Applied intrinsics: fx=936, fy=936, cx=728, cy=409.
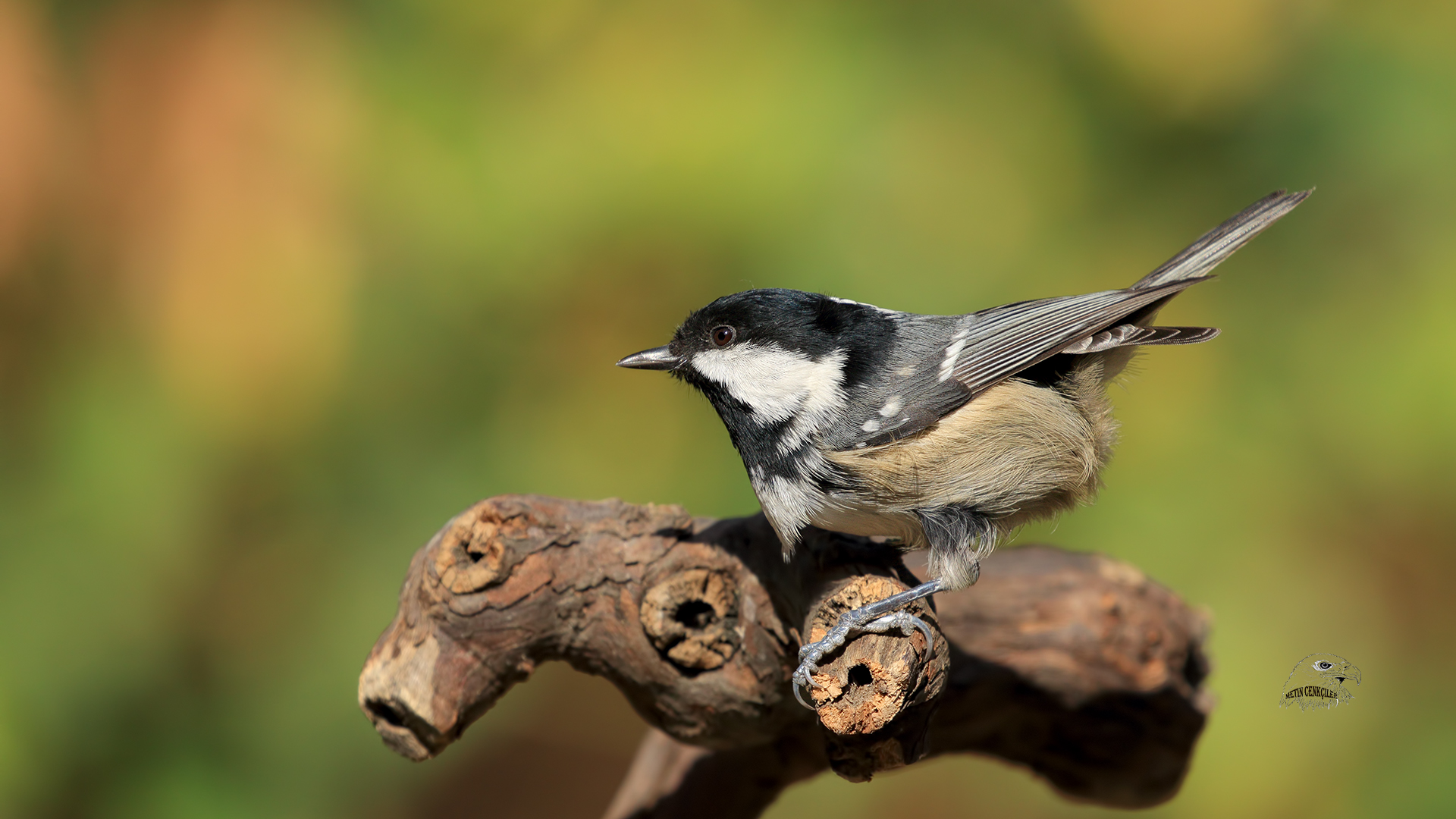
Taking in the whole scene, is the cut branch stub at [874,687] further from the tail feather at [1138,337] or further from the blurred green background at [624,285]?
the blurred green background at [624,285]

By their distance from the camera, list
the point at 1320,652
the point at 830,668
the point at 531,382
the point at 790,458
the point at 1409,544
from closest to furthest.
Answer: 1. the point at 830,668
2. the point at 790,458
3. the point at 1320,652
4. the point at 1409,544
5. the point at 531,382

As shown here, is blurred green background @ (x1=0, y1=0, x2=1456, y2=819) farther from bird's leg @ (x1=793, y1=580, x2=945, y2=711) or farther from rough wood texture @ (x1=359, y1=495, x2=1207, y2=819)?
bird's leg @ (x1=793, y1=580, x2=945, y2=711)

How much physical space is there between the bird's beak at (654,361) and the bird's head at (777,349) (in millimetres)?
50

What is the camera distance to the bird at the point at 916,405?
4.92ft

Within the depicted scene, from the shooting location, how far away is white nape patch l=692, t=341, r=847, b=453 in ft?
5.09

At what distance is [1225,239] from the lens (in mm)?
1724

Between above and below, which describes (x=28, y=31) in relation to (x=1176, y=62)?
below

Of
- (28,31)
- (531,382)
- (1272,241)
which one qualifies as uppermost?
(28,31)

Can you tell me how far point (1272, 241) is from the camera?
9.42ft

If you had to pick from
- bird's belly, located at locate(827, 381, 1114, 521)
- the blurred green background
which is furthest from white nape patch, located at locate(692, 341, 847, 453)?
the blurred green background

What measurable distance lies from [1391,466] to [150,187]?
12.2 feet

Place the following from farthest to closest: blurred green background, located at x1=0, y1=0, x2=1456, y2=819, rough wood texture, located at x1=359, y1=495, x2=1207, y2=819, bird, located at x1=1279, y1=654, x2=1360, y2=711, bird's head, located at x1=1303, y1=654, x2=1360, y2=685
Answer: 1. blurred green background, located at x1=0, y1=0, x2=1456, y2=819
2. bird's head, located at x1=1303, y1=654, x2=1360, y2=685
3. bird, located at x1=1279, y1=654, x2=1360, y2=711
4. rough wood texture, located at x1=359, y1=495, x2=1207, y2=819

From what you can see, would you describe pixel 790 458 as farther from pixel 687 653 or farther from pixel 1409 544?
pixel 1409 544

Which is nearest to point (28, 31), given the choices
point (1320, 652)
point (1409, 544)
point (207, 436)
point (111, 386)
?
point (111, 386)
